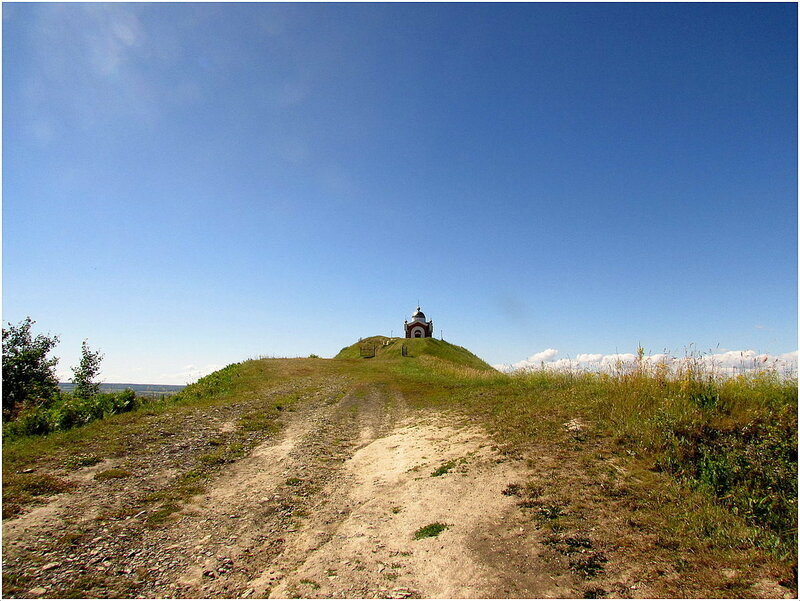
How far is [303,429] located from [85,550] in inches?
334

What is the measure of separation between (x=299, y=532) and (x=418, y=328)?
231 feet

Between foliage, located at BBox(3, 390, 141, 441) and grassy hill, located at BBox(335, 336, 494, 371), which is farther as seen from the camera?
grassy hill, located at BBox(335, 336, 494, 371)

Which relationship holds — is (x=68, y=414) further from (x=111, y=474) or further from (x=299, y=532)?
(x=299, y=532)

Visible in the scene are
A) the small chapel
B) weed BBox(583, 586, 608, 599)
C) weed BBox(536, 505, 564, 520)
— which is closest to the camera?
weed BBox(583, 586, 608, 599)

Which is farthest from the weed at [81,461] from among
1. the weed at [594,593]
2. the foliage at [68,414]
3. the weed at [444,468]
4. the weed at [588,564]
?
the weed at [594,593]

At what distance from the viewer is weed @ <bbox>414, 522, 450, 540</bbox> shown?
20.2ft

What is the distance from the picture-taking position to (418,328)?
7700 cm

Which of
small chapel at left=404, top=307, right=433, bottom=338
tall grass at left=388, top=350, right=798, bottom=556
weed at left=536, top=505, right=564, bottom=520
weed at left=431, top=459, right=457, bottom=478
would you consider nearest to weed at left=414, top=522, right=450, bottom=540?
weed at left=536, top=505, right=564, bottom=520

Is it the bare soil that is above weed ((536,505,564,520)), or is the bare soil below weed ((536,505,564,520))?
below

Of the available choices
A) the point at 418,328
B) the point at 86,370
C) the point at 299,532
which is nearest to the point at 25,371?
the point at 86,370

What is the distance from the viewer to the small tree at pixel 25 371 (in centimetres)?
2955

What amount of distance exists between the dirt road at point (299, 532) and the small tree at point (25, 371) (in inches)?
1059

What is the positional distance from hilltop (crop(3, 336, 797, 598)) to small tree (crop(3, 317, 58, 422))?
25.9m

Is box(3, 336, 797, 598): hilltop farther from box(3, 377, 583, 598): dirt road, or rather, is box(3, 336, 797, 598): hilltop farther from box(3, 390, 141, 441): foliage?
box(3, 390, 141, 441): foliage
